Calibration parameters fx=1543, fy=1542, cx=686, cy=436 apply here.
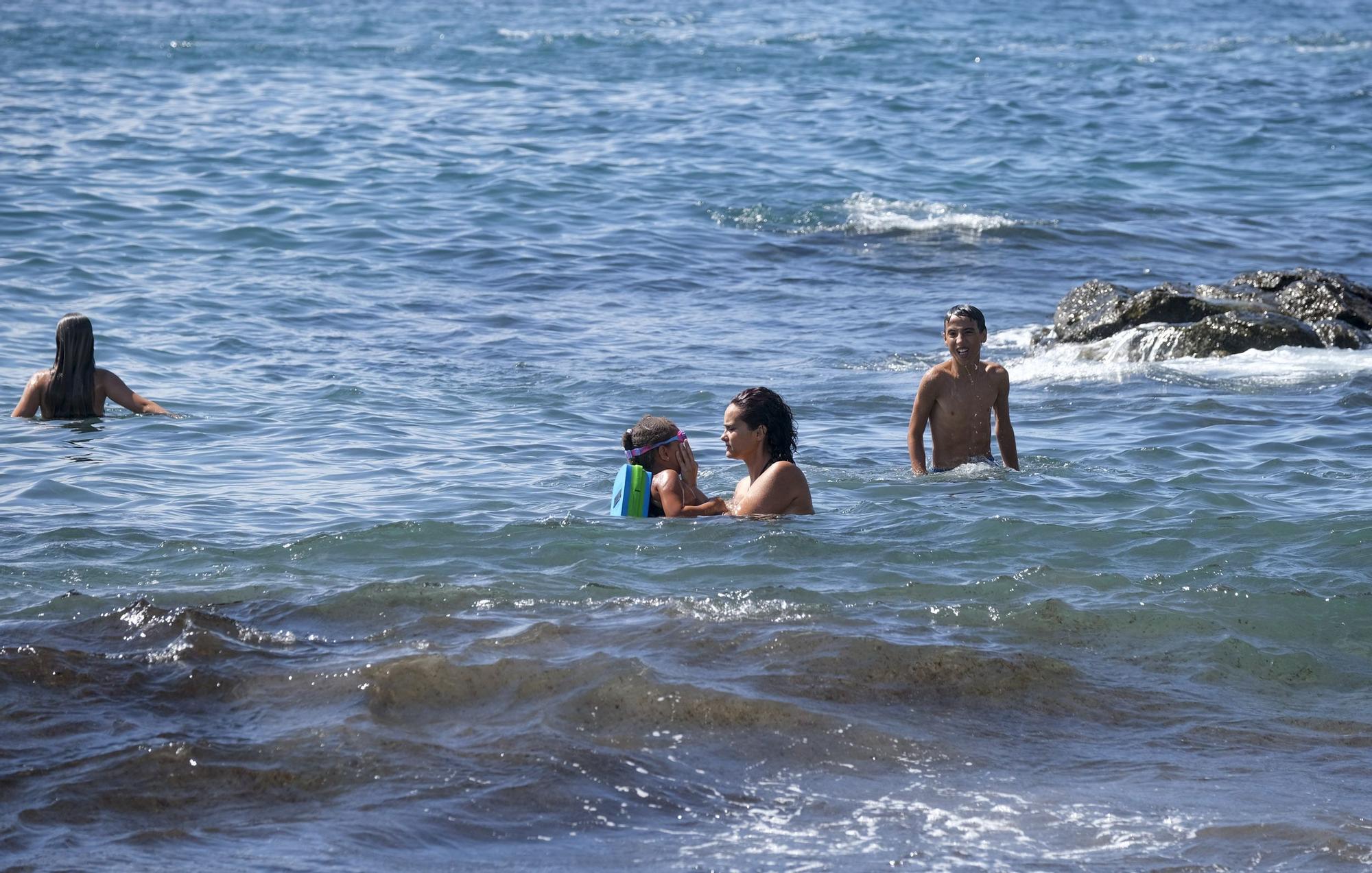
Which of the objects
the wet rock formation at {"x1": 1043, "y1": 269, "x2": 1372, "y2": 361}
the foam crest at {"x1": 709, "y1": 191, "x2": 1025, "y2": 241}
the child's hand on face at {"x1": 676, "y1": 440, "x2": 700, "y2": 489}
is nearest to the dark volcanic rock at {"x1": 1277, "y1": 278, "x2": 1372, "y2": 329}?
the wet rock formation at {"x1": 1043, "y1": 269, "x2": 1372, "y2": 361}

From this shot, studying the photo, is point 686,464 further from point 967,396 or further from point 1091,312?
point 1091,312

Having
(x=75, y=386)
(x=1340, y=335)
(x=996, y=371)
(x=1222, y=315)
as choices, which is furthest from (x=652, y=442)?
(x=1340, y=335)

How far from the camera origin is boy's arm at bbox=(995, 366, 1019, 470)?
32.3 feet

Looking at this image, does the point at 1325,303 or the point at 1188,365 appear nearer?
the point at 1188,365

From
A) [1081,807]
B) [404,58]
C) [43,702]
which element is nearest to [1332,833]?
[1081,807]

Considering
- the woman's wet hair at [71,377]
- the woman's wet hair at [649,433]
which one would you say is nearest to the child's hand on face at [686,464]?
the woman's wet hair at [649,433]

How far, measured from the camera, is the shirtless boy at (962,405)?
982 cm

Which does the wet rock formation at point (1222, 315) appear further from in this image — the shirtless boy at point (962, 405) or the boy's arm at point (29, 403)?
the boy's arm at point (29, 403)

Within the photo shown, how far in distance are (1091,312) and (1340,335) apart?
2.15m

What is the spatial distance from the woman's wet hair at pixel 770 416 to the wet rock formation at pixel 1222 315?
6.13 m

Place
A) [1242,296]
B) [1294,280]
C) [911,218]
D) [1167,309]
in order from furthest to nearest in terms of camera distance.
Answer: [911,218]
[1294,280]
[1242,296]
[1167,309]

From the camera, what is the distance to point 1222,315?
538 inches

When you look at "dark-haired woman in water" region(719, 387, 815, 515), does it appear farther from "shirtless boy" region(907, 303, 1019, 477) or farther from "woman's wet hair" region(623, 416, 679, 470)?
"shirtless boy" region(907, 303, 1019, 477)

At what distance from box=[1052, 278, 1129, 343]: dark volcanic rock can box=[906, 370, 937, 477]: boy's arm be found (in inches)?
174
